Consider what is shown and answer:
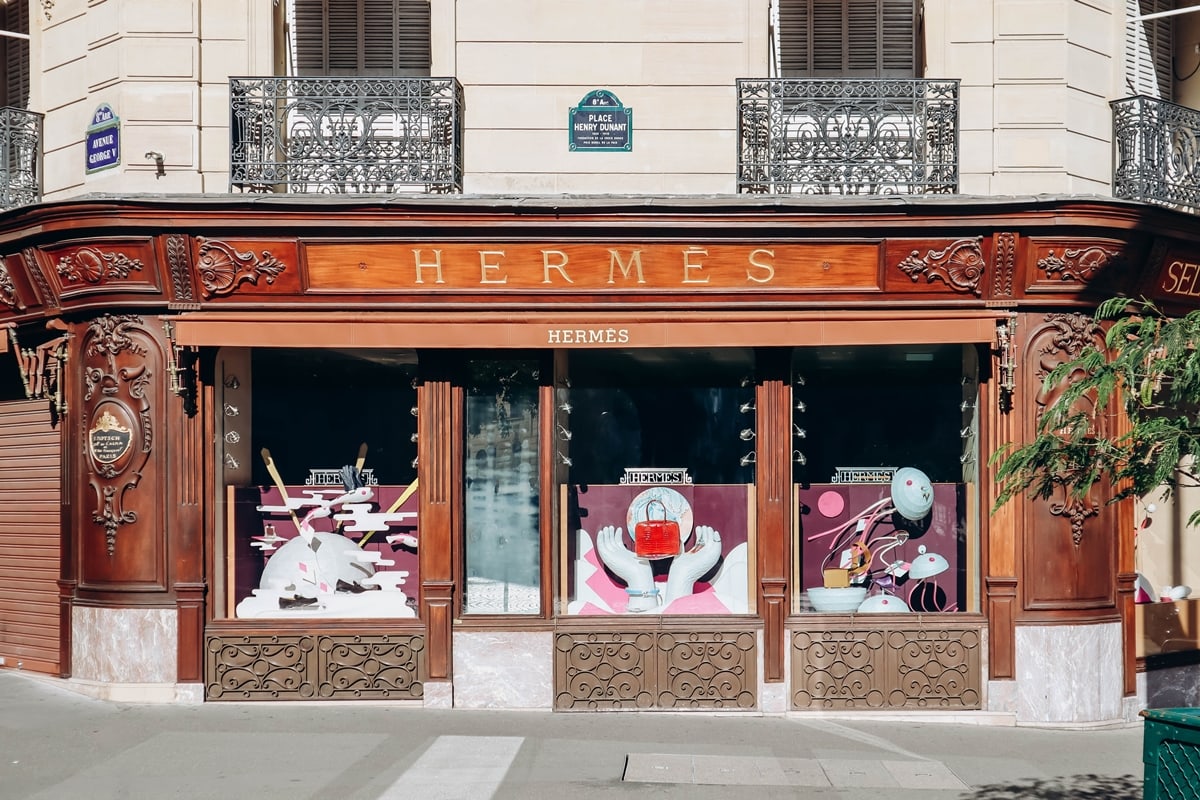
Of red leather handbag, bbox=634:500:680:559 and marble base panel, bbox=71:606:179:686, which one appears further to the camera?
red leather handbag, bbox=634:500:680:559

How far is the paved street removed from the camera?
904 cm

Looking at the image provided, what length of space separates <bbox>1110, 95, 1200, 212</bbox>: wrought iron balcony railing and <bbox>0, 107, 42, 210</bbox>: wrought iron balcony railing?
1022 cm

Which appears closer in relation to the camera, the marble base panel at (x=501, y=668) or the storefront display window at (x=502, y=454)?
the marble base panel at (x=501, y=668)

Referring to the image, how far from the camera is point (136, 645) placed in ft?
37.9

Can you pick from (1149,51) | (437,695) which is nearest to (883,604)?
(437,695)

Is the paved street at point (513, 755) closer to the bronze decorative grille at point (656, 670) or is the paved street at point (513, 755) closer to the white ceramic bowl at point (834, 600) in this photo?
the bronze decorative grille at point (656, 670)

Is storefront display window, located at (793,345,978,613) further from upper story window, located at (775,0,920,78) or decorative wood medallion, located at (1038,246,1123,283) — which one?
upper story window, located at (775,0,920,78)

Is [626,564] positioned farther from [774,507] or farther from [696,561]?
[774,507]

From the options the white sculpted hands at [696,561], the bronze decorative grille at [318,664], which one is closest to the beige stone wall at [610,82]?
the white sculpted hands at [696,561]

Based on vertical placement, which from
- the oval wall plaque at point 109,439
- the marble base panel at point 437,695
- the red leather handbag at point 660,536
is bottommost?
the marble base panel at point 437,695

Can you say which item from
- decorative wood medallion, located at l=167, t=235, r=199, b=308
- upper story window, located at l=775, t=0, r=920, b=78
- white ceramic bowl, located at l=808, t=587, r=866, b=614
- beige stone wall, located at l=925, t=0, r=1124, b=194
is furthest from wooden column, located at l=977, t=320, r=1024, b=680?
decorative wood medallion, located at l=167, t=235, r=199, b=308

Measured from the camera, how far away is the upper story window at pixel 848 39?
479 inches

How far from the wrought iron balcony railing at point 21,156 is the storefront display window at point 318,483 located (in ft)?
9.01

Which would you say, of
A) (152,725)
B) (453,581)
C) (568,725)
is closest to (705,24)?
(453,581)
